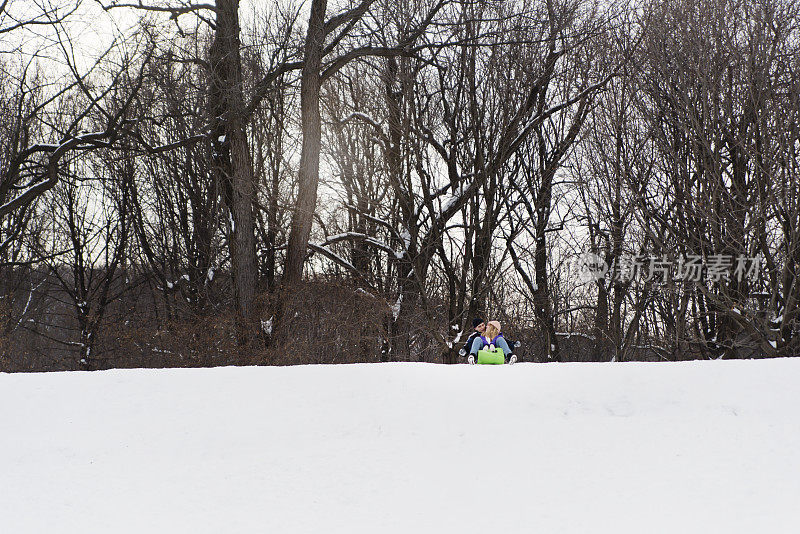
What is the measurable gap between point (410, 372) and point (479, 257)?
7261 millimetres

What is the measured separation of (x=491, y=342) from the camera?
8.91 metres

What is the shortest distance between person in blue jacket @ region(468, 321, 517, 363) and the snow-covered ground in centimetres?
138

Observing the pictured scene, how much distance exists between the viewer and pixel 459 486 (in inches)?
191

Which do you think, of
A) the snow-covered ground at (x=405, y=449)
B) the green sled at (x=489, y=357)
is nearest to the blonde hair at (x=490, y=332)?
the green sled at (x=489, y=357)

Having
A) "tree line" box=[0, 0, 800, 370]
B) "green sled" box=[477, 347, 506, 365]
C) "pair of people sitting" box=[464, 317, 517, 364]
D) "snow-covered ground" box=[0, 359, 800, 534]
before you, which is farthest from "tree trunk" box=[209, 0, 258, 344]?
"snow-covered ground" box=[0, 359, 800, 534]

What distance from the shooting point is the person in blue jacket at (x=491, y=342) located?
8.77 meters

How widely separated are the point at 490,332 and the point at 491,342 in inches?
7.7

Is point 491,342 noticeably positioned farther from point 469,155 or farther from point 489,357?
point 469,155

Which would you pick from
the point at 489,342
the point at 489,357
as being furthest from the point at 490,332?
the point at 489,357

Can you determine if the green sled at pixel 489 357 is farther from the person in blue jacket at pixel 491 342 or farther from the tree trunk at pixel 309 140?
the tree trunk at pixel 309 140

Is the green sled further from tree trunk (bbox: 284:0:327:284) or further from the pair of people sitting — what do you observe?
tree trunk (bbox: 284:0:327:284)

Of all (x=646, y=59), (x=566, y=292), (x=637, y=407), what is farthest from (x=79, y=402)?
(x=566, y=292)

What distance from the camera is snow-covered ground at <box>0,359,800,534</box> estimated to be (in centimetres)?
449

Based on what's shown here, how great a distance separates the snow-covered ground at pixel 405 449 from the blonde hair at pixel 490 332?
53.6 inches
